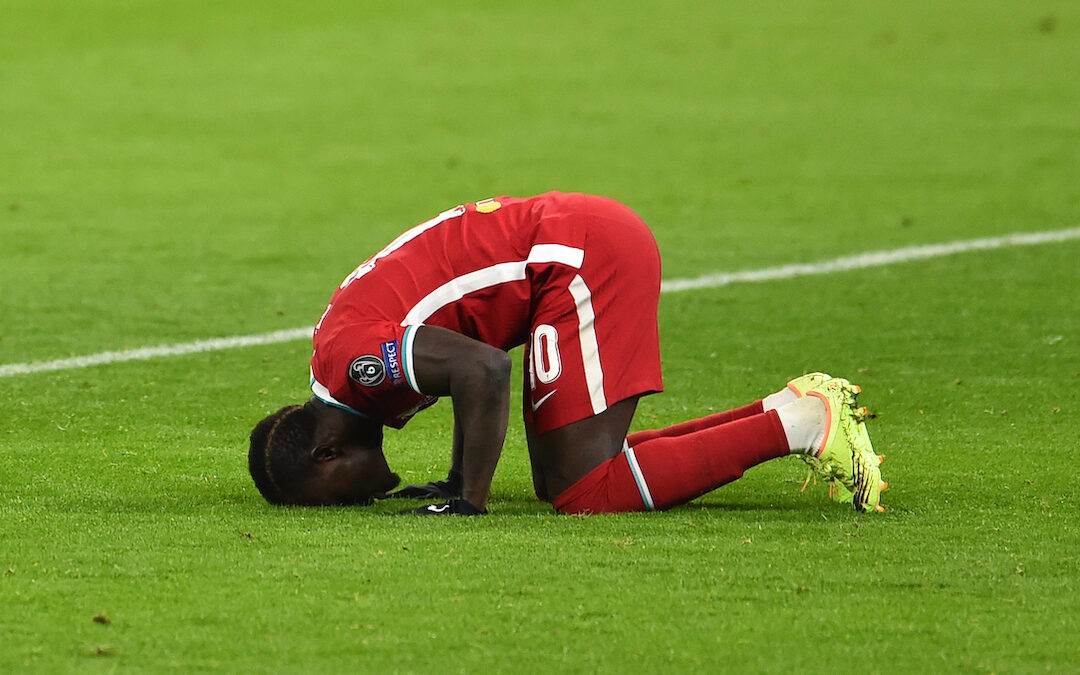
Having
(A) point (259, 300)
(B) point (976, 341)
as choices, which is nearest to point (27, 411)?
(A) point (259, 300)

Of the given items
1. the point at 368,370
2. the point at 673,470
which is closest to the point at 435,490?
the point at 368,370

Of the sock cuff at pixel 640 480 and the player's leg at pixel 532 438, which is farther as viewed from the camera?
the player's leg at pixel 532 438

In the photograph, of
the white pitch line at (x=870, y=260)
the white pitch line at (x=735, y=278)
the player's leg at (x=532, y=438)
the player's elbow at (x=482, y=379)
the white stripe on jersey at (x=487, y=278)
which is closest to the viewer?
the player's elbow at (x=482, y=379)

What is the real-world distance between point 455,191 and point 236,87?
4.69 meters

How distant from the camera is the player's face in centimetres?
493

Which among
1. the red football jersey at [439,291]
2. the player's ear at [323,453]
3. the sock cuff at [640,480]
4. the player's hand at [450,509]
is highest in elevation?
the red football jersey at [439,291]

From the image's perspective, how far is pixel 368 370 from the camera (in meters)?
4.69

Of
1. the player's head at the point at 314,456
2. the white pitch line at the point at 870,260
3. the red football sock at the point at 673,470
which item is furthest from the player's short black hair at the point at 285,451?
the white pitch line at the point at 870,260

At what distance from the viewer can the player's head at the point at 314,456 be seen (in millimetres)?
4906

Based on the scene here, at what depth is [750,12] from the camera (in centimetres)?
1931

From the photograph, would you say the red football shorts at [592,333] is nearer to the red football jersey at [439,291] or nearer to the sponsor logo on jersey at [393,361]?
the red football jersey at [439,291]

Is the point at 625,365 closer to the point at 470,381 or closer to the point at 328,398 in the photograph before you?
the point at 470,381

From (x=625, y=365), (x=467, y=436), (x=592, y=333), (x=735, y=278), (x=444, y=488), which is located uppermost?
(x=592, y=333)

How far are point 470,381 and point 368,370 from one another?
309 millimetres
